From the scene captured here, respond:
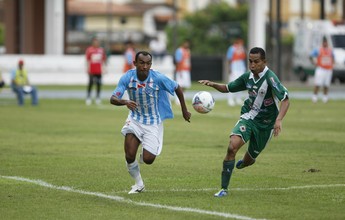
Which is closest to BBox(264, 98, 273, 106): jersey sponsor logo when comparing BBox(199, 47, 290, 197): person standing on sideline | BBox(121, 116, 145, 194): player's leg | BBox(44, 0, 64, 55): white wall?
BBox(199, 47, 290, 197): person standing on sideline

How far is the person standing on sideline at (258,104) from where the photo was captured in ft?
42.8

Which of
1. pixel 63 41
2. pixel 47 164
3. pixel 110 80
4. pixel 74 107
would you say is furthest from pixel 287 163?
pixel 63 41

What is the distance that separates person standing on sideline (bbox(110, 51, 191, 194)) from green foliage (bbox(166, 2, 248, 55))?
73.1 meters

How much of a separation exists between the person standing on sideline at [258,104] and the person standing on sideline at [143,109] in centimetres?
65

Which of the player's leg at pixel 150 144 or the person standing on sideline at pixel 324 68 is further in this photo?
the person standing on sideline at pixel 324 68

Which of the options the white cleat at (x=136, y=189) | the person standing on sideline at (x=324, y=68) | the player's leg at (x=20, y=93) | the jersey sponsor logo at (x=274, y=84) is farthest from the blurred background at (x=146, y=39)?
the white cleat at (x=136, y=189)

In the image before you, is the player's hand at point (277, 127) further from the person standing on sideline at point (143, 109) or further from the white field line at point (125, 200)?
the white field line at point (125, 200)

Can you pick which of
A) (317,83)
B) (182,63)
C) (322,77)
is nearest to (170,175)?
(182,63)

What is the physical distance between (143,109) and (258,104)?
1422 mm

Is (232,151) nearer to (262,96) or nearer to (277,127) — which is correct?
(277,127)

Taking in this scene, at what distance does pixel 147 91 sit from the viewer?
1319cm

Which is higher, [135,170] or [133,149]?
[133,149]

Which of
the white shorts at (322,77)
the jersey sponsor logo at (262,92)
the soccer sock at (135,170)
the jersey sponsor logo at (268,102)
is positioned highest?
the jersey sponsor logo at (262,92)

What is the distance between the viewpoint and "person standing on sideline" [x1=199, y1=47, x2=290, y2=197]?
13047mm
